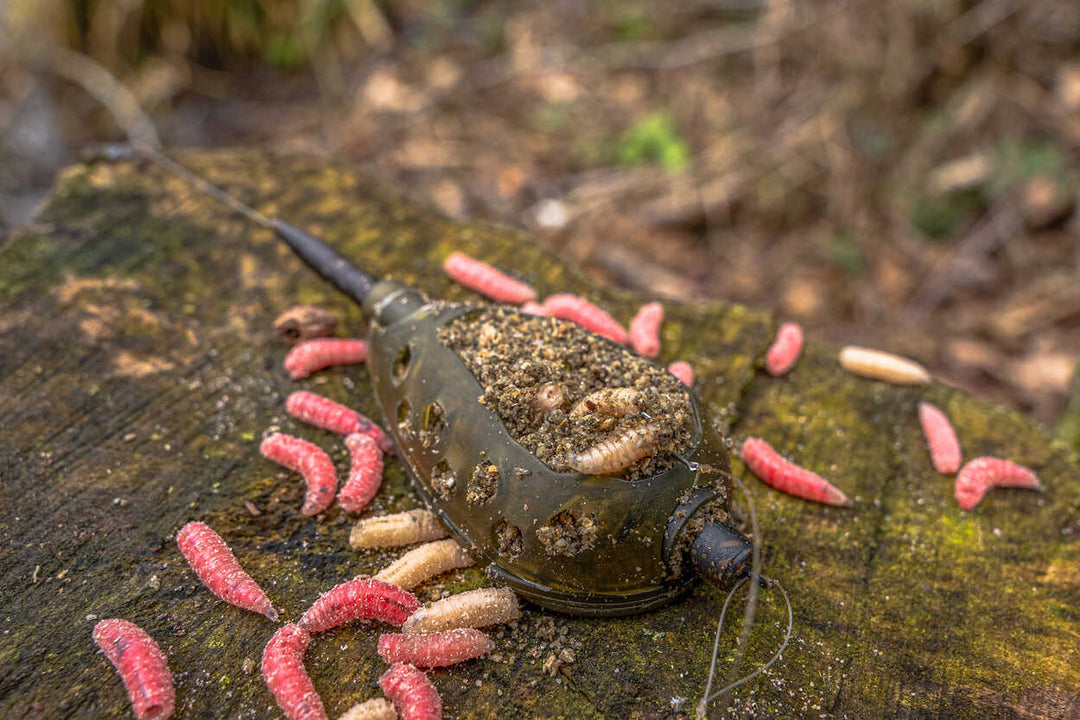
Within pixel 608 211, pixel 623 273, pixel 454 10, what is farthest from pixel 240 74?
pixel 623 273

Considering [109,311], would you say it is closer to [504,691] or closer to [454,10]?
[504,691]

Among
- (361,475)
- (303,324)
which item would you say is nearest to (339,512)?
(361,475)

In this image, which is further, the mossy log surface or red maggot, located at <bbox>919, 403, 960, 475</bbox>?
red maggot, located at <bbox>919, 403, 960, 475</bbox>

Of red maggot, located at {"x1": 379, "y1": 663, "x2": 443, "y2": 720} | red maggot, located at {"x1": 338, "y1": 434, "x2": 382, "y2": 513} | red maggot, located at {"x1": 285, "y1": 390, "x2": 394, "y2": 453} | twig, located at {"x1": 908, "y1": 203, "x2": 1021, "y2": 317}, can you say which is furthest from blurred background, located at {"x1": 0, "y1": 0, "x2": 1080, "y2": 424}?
red maggot, located at {"x1": 379, "y1": 663, "x2": 443, "y2": 720}

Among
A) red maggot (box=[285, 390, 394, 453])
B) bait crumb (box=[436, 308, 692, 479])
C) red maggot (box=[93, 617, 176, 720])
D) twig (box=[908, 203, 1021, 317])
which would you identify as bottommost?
twig (box=[908, 203, 1021, 317])

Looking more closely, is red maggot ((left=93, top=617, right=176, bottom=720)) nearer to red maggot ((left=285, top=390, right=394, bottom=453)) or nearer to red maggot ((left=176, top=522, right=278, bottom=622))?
red maggot ((left=176, top=522, right=278, bottom=622))

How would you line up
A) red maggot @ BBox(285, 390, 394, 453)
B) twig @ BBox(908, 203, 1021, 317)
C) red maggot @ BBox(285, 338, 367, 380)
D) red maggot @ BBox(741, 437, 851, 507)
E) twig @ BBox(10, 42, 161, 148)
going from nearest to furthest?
red maggot @ BBox(741, 437, 851, 507), red maggot @ BBox(285, 390, 394, 453), red maggot @ BBox(285, 338, 367, 380), twig @ BBox(908, 203, 1021, 317), twig @ BBox(10, 42, 161, 148)
